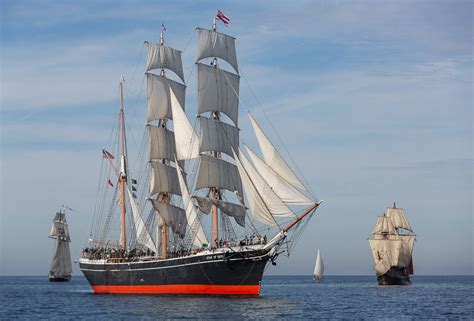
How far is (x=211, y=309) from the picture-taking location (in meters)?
63.5

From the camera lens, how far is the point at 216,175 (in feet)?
270

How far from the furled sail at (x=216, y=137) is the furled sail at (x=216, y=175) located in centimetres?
118

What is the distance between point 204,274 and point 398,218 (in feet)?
288

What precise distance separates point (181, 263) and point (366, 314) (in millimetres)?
18973

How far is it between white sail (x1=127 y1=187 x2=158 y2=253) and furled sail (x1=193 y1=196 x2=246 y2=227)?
8.59 metres

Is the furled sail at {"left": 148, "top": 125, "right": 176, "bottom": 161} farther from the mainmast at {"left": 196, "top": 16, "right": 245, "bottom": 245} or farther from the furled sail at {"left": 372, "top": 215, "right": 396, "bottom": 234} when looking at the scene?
the furled sail at {"left": 372, "top": 215, "right": 396, "bottom": 234}

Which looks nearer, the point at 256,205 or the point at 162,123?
the point at 256,205

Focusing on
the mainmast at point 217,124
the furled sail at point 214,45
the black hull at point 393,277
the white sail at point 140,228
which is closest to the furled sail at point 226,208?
the mainmast at point 217,124

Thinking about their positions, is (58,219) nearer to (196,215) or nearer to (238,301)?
(196,215)

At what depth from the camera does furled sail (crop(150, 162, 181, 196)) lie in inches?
3568

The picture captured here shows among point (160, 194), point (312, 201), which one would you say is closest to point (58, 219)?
point (160, 194)

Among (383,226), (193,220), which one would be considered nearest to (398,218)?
(383,226)

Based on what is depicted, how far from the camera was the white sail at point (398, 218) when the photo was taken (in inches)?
6063

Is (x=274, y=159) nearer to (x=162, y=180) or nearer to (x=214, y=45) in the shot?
(x=214, y=45)
